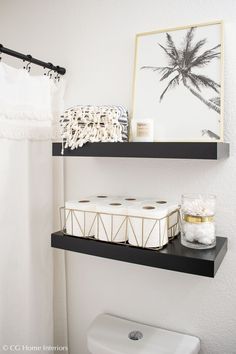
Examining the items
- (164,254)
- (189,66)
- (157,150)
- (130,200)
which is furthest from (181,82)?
(164,254)

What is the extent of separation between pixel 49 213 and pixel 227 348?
89 centimetres

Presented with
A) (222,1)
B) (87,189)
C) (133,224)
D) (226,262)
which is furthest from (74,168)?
(222,1)

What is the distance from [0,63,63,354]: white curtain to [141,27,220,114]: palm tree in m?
0.51

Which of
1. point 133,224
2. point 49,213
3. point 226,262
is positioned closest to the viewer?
point 133,224

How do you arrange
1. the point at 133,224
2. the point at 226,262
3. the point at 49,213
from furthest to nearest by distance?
1. the point at 49,213
2. the point at 226,262
3. the point at 133,224

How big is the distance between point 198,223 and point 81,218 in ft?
1.35

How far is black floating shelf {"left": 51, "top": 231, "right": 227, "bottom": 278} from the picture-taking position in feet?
2.89

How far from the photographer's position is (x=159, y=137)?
3.72 ft

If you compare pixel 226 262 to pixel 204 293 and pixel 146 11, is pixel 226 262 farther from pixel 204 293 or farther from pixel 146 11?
pixel 146 11

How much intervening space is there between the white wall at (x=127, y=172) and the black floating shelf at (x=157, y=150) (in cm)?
22

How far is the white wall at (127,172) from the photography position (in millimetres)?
1099

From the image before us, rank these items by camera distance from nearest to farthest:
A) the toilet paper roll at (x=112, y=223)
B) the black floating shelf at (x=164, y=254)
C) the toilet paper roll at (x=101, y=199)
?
the black floating shelf at (x=164, y=254) → the toilet paper roll at (x=112, y=223) → the toilet paper roll at (x=101, y=199)

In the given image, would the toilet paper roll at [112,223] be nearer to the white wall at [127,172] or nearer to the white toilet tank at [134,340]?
the white wall at [127,172]

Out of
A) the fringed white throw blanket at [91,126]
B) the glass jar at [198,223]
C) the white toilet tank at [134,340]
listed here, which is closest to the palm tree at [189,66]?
the fringed white throw blanket at [91,126]
